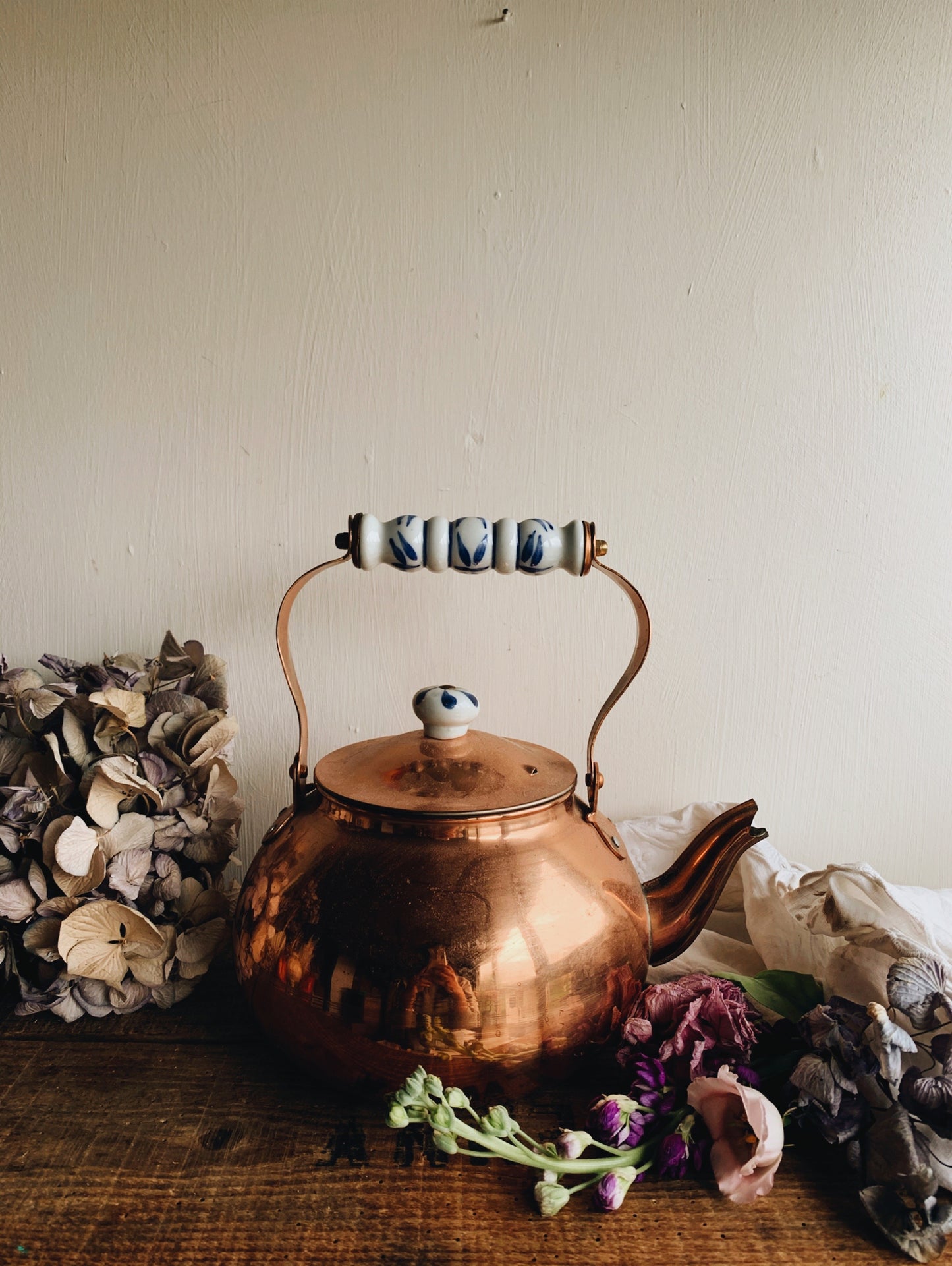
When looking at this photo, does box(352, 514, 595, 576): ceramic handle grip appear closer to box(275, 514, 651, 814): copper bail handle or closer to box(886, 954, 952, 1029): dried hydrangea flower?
box(275, 514, 651, 814): copper bail handle

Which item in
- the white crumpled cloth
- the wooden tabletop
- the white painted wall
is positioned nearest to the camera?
the wooden tabletop

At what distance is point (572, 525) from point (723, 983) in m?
0.31

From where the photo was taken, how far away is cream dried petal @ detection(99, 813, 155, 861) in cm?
61

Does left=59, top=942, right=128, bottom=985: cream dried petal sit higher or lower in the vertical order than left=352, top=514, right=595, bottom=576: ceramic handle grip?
lower

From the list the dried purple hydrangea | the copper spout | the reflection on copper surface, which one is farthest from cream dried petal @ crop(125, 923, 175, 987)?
the copper spout

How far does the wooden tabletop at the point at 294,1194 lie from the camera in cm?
44

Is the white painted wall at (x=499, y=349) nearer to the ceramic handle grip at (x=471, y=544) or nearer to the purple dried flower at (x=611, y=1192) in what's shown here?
the ceramic handle grip at (x=471, y=544)

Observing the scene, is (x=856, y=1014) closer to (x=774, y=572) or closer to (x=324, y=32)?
(x=774, y=572)

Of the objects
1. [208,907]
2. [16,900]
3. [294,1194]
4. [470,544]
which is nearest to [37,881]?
[16,900]

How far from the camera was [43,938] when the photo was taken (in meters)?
0.61

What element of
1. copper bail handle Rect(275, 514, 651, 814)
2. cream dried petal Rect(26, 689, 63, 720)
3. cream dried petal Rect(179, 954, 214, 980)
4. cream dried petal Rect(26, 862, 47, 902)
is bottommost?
cream dried petal Rect(179, 954, 214, 980)

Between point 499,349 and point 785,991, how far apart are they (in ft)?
1.74

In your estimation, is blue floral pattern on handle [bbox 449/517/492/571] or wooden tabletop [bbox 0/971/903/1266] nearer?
wooden tabletop [bbox 0/971/903/1266]

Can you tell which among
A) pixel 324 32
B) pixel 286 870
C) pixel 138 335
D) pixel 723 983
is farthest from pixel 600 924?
pixel 324 32
